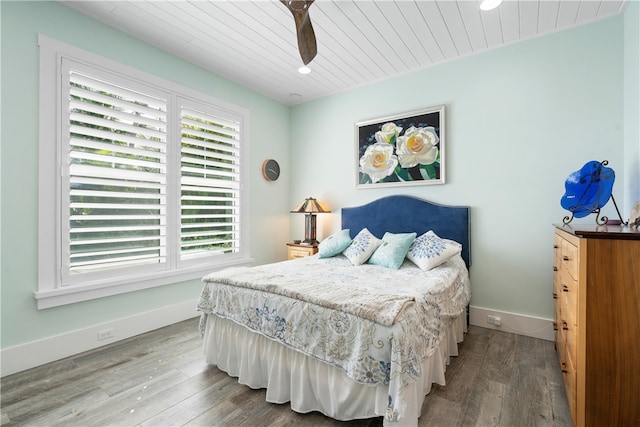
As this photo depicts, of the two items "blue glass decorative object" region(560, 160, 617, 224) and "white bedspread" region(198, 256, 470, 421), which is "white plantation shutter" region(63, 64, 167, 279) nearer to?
"white bedspread" region(198, 256, 470, 421)

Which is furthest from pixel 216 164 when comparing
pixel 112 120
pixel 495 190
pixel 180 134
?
pixel 495 190

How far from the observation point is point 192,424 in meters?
1.59

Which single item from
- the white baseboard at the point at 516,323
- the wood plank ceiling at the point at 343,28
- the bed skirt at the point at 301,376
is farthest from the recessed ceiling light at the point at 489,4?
the white baseboard at the point at 516,323

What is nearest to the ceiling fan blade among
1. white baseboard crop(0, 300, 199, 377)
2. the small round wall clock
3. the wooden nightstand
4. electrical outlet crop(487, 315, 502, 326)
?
the small round wall clock

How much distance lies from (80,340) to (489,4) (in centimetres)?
422

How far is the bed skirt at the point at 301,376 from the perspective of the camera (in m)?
1.51

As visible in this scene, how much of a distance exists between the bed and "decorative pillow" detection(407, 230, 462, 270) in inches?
Answer: 1.2

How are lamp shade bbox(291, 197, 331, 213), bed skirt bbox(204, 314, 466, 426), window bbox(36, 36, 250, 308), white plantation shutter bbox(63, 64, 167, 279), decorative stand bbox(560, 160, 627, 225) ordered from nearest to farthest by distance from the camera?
bed skirt bbox(204, 314, 466, 426)
decorative stand bbox(560, 160, 627, 225)
window bbox(36, 36, 250, 308)
white plantation shutter bbox(63, 64, 167, 279)
lamp shade bbox(291, 197, 331, 213)

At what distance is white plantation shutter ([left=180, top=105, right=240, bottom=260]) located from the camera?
3.19 m

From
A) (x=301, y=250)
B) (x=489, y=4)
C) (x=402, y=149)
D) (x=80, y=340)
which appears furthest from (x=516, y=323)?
(x=80, y=340)

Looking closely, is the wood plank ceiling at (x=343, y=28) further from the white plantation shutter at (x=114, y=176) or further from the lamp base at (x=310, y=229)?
the lamp base at (x=310, y=229)

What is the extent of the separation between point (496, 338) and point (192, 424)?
2.57m

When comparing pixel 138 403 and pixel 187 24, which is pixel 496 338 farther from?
pixel 187 24

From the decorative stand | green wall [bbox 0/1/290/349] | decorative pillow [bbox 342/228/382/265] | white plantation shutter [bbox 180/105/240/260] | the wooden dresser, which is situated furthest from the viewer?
white plantation shutter [bbox 180/105/240/260]
